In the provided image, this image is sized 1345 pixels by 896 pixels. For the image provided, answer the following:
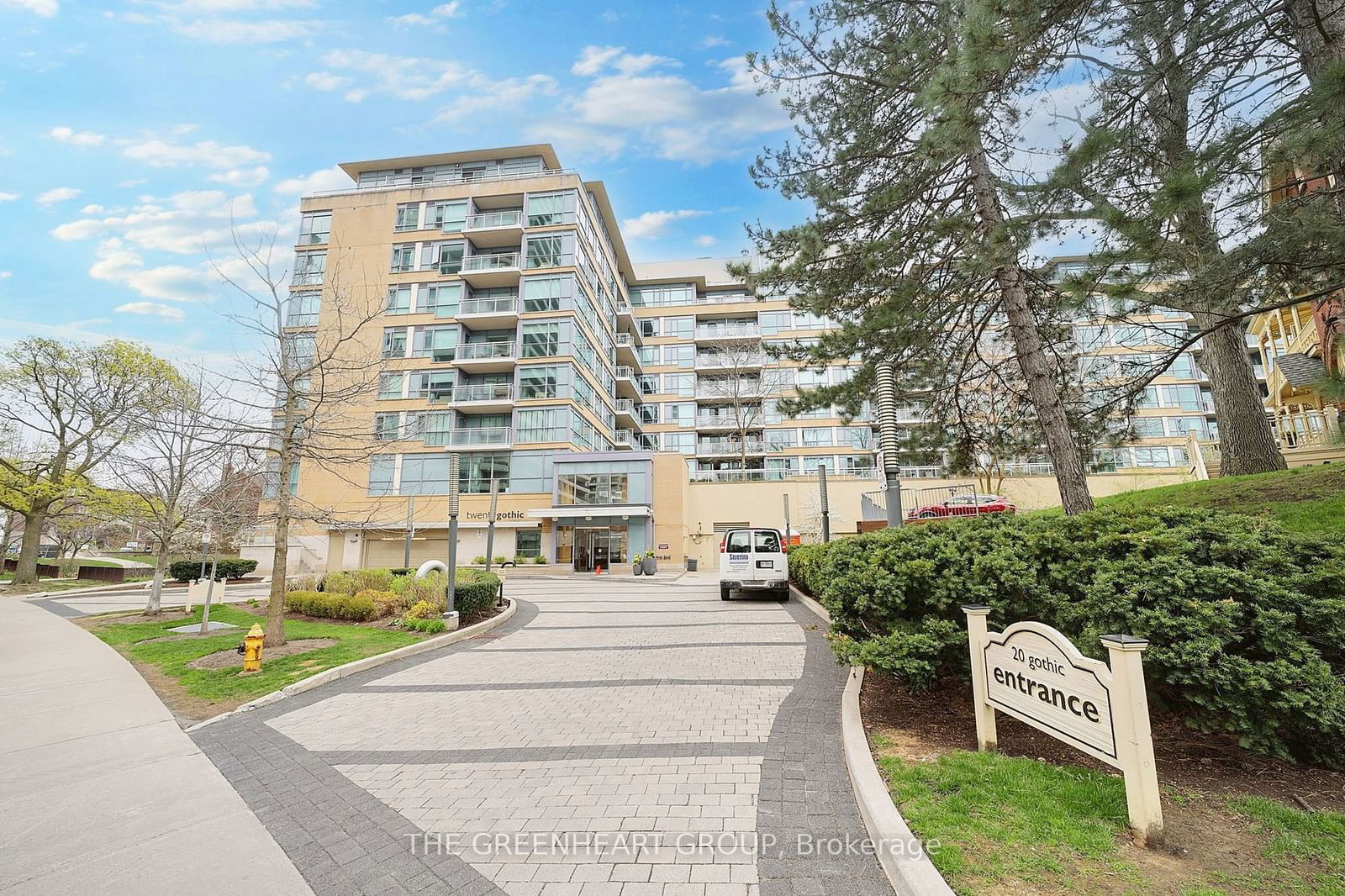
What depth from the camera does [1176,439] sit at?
42.0 metres

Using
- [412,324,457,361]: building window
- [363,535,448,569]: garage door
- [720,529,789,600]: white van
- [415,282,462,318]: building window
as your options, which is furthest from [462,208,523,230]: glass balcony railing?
[720,529,789,600]: white van

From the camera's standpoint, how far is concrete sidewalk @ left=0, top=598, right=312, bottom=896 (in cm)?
309

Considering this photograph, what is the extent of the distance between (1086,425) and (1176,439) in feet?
145

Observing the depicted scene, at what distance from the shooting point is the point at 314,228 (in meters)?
37.8

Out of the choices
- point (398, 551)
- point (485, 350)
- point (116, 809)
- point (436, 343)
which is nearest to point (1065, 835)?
point (116, 809)

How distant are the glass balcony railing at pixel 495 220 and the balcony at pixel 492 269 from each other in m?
1.66

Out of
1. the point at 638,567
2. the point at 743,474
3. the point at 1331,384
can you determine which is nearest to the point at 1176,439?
the point at 743,474

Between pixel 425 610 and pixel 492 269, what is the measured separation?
28.5 meters

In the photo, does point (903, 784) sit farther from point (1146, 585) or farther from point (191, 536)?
point (191, 536)

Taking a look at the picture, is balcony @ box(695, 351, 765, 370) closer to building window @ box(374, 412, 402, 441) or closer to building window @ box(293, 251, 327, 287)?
building window @ box(374, 412, 402, 441)

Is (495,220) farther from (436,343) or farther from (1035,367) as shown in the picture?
(1035,367)

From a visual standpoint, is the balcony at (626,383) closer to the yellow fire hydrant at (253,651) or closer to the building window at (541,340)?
the building window at (541,340)

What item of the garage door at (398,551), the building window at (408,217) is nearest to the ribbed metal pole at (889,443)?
the garage door at (398,551)

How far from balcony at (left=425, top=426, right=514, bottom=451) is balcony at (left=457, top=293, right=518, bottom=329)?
21.6ft
